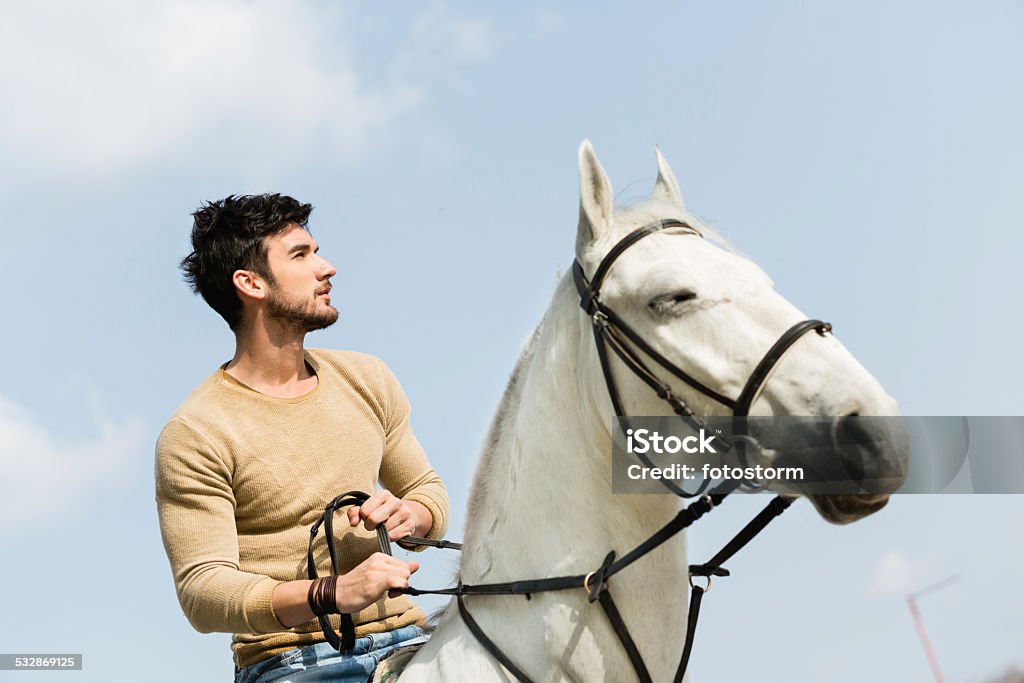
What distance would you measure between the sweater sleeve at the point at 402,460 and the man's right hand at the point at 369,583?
1.14 meters

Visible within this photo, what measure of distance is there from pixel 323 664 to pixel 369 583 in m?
0.77

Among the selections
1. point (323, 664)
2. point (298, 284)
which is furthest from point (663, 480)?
point (298, 284)

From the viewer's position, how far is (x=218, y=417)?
4.05m

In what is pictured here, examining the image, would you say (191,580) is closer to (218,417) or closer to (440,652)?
(218,417)

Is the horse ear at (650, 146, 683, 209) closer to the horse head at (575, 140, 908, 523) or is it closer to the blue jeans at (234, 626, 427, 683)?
the horse head at (575, 140, 908, 523)

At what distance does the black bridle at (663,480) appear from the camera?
290cm

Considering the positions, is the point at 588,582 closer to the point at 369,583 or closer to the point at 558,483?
the point at 558,483

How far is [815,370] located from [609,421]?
686mm

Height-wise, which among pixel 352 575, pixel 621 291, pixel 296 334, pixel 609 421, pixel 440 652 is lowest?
pixel 440 652

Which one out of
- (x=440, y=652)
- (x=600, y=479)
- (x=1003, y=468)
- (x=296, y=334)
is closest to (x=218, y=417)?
(x=296, y=334)

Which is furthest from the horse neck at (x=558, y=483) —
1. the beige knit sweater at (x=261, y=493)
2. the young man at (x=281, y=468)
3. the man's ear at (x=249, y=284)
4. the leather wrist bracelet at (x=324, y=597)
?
the man's ear at (x=249, y=284)

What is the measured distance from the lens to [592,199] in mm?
3402

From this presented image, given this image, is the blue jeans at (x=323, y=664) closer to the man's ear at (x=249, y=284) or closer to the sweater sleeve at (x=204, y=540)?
the sweater sleeve at (x=204, y=540)

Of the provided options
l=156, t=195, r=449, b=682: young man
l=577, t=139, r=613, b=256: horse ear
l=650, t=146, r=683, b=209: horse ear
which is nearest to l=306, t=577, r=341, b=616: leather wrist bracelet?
l=156, t=195, r=449, b=682: young man
